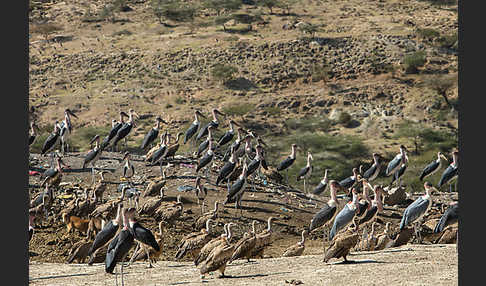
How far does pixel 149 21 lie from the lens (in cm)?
7975

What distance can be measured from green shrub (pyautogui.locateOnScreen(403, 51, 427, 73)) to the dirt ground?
46248 millimetres

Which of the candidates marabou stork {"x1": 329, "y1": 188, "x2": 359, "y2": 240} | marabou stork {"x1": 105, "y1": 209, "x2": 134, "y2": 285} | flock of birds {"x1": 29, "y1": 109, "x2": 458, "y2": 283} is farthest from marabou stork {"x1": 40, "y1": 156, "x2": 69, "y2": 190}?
marabou stork {"x1": 329, "y1": 188, "x2": 359, "y2": 240}

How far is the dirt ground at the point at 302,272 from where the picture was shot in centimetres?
1408

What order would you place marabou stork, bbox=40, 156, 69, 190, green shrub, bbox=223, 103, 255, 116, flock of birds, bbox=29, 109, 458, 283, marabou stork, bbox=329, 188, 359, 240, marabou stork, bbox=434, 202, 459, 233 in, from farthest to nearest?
green shrub, bbox=223, 103, 255, 116, marabou stork, bbox=40, 156, 69, 190, marabou stork, bbox=434, 202, 459, 233, marabou stork, bbox=329, 188, 359, 240, flock of birds, bbox=29, 109, 458, 283

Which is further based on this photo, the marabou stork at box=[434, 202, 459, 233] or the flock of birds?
the marabou stork at box=[434, 202, 459, 233]

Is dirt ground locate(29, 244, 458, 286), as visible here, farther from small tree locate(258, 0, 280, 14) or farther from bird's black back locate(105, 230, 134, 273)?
small tree locate(258, 0, 280, 14)

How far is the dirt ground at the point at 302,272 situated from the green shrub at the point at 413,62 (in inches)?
1821

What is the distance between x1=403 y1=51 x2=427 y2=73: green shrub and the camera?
61591 mm

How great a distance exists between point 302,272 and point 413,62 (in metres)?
49.7

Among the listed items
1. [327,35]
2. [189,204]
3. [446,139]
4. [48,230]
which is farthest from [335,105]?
[48,230]

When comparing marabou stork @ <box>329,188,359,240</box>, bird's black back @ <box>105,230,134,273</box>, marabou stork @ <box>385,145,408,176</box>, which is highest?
bird's black back @ <box>105,230,134,273</box>

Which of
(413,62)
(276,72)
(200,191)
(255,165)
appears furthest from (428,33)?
(200,191)

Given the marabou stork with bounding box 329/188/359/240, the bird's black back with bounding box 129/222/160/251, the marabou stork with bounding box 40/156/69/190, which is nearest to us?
the bird's black back with bounding box 129/222/160/251

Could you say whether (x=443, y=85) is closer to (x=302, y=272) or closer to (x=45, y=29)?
(x=45, y=29)
